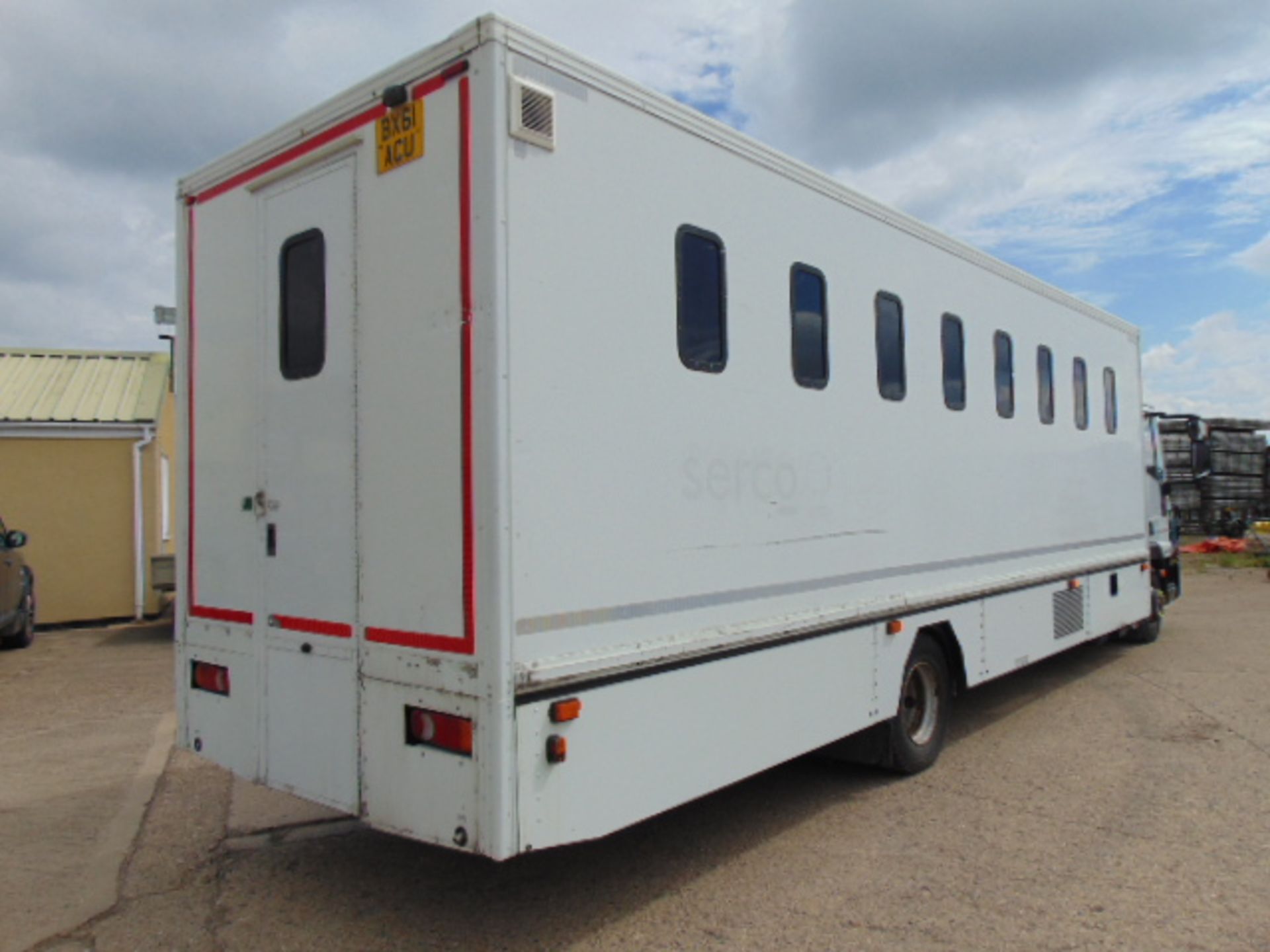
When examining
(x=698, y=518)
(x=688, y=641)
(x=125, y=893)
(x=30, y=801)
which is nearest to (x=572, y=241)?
(x=698, y=518)

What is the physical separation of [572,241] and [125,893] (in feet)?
11.1

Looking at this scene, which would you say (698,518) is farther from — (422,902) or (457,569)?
(422,902)

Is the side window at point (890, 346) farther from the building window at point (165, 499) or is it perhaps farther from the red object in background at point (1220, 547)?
the red object in background at point (1220, 547)

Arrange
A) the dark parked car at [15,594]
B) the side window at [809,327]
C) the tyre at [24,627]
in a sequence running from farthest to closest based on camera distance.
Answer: the tyre at [24,627] < the dark parked car at [15,594] < the side window at [809,327]

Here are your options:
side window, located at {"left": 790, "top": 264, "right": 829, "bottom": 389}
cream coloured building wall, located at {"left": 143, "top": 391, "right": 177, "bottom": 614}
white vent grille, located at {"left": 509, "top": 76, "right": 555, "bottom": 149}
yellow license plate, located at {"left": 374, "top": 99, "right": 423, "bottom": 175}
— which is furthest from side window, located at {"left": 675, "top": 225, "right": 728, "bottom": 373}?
cream coloured building wall, located at {"left": 143, "top": 391, "right": 177, "bottom": 614}

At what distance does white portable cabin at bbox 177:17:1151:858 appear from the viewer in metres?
3.51

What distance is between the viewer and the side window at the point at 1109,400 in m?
8.91

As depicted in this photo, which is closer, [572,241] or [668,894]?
[572,241]

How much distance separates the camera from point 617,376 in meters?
3.89

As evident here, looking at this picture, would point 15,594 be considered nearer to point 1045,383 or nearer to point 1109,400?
point 1045,383

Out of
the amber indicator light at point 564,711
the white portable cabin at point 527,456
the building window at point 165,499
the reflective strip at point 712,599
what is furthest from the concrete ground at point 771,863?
the building window at point 165,499

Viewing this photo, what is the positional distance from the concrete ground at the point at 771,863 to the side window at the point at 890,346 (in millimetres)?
2221

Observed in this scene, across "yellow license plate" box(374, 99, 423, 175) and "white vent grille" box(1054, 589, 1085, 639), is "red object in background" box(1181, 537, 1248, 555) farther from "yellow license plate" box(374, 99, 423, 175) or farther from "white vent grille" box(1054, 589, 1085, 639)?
"yellow license plate" box(374, 99, 423, 175)

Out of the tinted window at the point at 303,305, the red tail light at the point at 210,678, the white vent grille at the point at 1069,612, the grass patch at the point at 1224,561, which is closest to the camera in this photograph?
the tinted window at the point at 303,305
